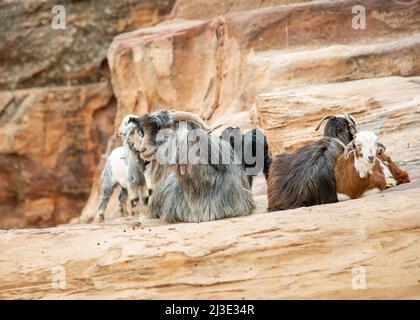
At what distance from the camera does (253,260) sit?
21.7ft

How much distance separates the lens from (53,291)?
268 inches

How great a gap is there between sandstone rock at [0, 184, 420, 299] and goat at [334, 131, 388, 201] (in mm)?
509

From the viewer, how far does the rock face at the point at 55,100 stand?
827 inches

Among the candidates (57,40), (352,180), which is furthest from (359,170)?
(57,40)

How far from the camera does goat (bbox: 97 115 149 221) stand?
9.53m

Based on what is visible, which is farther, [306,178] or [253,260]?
[306,178]

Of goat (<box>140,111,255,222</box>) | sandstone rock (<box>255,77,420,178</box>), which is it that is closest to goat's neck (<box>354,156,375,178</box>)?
goat (<box>140,111,255,222</box>)

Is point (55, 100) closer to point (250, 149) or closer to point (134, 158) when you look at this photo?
point (134, 158)

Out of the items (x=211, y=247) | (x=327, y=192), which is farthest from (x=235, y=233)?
(x=327, y=192)

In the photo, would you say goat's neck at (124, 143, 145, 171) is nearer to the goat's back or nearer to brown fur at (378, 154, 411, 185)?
the goat's back

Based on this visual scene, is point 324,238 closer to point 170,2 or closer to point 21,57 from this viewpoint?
point 170,2

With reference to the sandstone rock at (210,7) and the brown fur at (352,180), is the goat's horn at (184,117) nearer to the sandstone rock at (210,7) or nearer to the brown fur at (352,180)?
the brown fur at (352,180)

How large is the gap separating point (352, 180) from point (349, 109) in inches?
127
